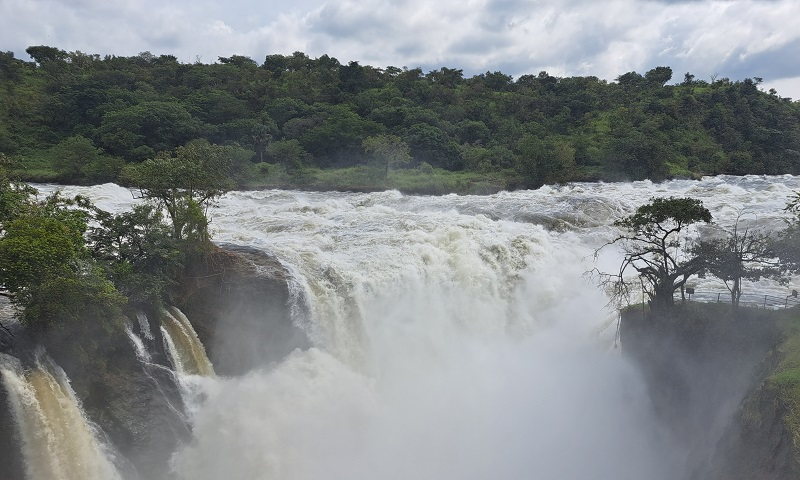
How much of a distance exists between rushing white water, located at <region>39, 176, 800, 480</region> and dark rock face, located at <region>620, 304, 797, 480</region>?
0.75m

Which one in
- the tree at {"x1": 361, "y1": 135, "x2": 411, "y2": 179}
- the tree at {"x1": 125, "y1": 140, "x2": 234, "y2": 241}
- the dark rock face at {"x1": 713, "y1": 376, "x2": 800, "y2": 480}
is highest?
the tree at {"x1": 361, "y1": 135, "x2": 411, "y2": 179}

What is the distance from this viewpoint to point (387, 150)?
4675cm

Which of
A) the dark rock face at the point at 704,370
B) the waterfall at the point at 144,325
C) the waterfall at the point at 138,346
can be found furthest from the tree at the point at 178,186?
the dark rock face at the point at 704,370

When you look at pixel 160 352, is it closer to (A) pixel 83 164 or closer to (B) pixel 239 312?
(B) pixel 239 312

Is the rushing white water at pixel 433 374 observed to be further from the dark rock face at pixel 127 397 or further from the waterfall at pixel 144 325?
the waterfall at pixel 144 325

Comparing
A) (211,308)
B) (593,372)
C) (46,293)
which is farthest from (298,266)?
(593,372)

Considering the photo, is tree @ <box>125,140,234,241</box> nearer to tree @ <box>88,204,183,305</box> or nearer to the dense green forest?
tree @ <box>88,204,183,305</box>

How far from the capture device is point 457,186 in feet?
145

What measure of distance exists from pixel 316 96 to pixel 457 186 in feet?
88.6

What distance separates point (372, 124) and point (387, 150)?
8.89 metres

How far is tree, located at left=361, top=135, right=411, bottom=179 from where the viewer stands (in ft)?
153

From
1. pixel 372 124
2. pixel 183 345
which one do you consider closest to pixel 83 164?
pixel 372 124

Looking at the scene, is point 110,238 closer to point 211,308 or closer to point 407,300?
point 211,308

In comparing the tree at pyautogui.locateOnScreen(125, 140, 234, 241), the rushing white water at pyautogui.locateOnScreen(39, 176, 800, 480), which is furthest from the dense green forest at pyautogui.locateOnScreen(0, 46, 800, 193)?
the tree at pyautogui.locateOnScreen(125, 140, 234, 241)
